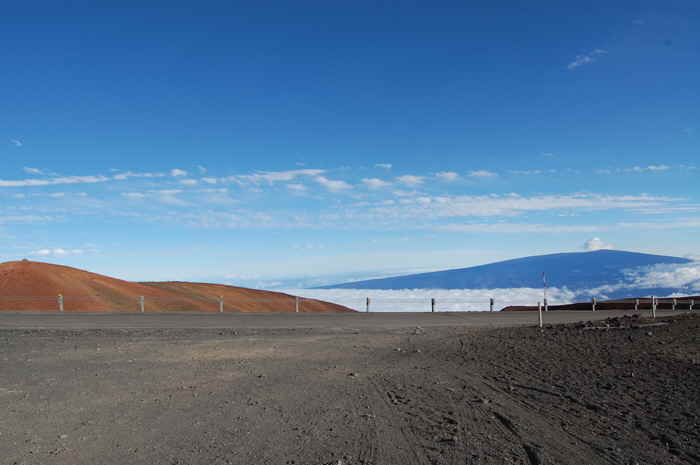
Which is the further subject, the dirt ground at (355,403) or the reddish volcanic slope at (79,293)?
the reddish volcanic slope at (79,293)

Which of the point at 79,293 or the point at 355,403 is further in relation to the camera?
the point at 79,293

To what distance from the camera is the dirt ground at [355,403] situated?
7.29 meters

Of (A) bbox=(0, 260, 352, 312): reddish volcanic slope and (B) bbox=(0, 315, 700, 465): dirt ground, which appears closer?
(B) bbox=(0, 315, 700, 465): dirt ground

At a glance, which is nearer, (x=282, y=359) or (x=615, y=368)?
(x=615, y=368)

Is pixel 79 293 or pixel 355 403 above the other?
pixel 79 293

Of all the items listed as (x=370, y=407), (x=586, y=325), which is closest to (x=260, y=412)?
(x=370, y=407)

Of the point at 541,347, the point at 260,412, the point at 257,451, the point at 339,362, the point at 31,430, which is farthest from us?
the point at 541,347

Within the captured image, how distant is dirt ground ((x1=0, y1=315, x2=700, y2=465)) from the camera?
287 inches

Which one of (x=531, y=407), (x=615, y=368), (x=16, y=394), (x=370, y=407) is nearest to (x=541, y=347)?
(x=615, y=368)

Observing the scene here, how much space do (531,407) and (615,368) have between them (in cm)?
525

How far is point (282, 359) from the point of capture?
15.7 metres

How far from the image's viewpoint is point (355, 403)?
33.2 feet

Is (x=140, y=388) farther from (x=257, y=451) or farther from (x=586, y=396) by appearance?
(x=586, y=396)

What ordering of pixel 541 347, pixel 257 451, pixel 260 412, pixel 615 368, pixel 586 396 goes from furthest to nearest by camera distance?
pixel 541 347 < pixel 615 368 < pixel 586 396 < pixel 260 412 < pixel 257 451
